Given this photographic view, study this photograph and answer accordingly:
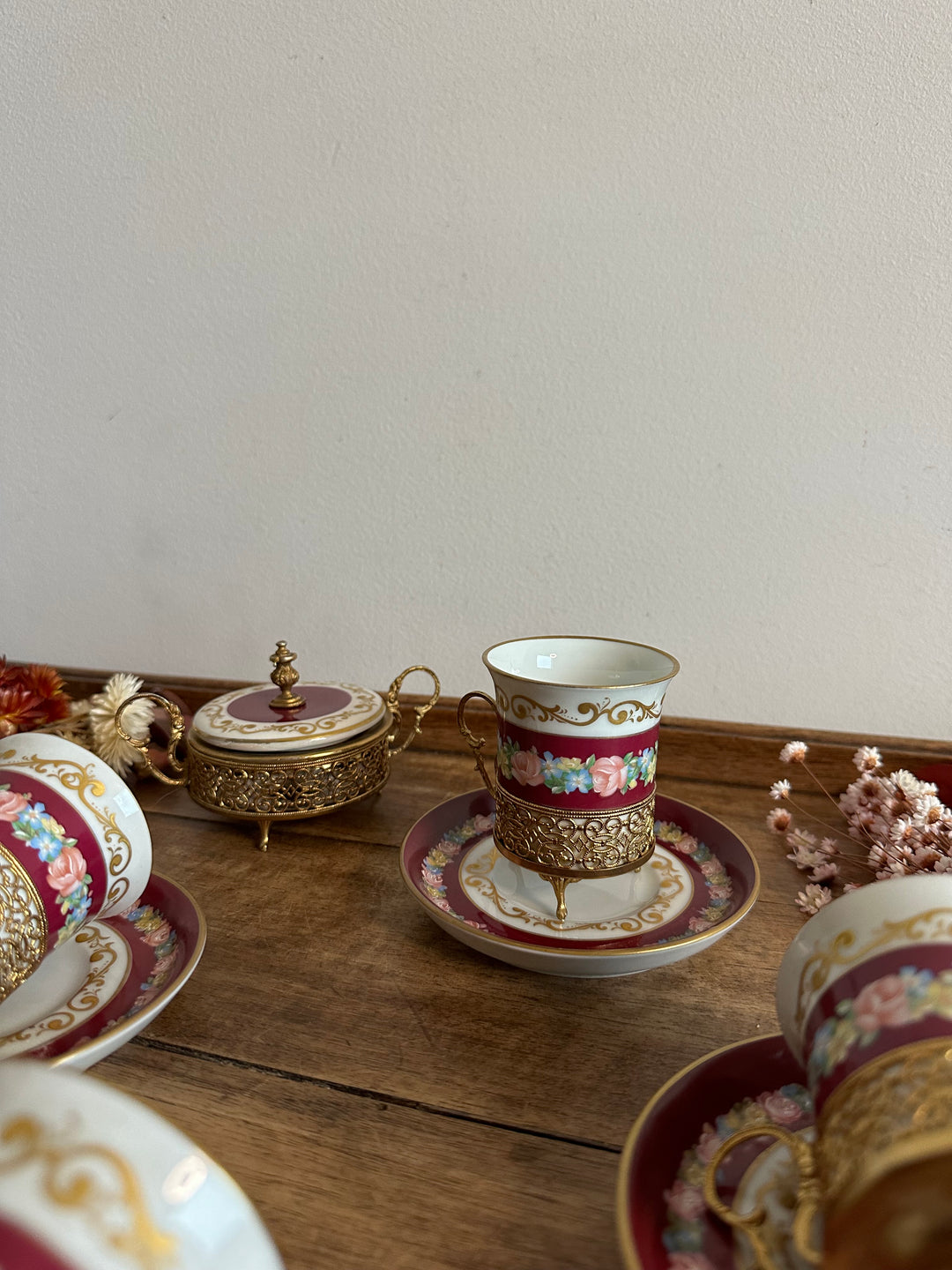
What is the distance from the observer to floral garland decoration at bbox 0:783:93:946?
423 millimetres

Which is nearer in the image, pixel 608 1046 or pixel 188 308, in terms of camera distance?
pixel 608 1046

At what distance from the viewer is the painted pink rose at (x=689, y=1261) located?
27cm

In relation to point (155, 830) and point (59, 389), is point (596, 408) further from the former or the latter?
point (59, 389)

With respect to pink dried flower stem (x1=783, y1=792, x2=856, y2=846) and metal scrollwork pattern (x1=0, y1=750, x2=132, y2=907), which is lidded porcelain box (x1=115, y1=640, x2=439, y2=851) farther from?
pink dried flower stem (x1=783, y1=792, x2=856, y2=846)

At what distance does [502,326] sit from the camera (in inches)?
33.1

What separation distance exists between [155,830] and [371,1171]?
1.45 ft

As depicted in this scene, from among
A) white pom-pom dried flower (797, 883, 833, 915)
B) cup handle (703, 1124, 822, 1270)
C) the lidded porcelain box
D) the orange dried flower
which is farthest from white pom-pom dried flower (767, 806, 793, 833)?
the orange dried flower

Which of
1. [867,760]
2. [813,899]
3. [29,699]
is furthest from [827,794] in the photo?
[29,699]

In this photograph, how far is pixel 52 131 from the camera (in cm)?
95

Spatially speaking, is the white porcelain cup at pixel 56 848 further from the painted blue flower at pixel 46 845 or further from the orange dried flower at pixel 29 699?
the orange dried flower at pixel 29 699

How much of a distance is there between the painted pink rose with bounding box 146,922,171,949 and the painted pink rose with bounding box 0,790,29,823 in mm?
124

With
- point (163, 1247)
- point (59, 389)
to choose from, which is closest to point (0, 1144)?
point (163, 1247)

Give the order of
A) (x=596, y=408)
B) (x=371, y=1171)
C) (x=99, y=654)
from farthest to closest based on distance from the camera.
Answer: (x=99, y=654)
(x=596, y=408)
(x=371, y=1171)

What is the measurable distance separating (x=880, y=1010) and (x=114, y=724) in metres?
0.70
